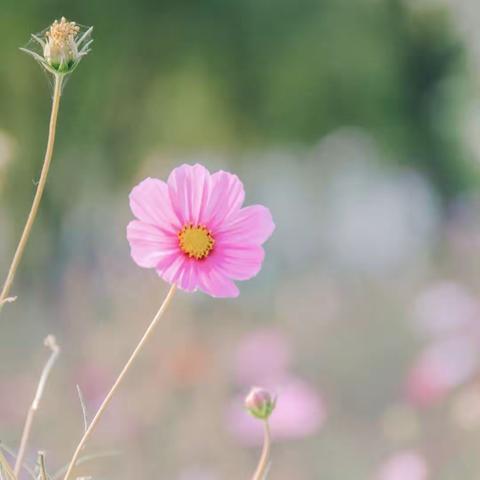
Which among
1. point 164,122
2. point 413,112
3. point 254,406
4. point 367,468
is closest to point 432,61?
point 413,112

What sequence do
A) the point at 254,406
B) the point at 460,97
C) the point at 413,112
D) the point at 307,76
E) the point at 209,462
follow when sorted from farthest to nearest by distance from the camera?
the point at 460,97 < the point at 413,112 < the point at 307,76 < the point at 209,462 < the point at 254,406

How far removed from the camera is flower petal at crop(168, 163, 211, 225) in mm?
380

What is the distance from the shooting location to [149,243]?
38 cm

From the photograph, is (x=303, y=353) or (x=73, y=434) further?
(x=303, y=353)

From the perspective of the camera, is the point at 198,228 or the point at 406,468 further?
the point at 406,468

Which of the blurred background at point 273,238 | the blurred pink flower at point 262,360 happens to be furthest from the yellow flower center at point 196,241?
the blurred pink flower at point 262,360

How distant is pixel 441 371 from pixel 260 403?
1184mm

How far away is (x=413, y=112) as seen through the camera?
6969mm

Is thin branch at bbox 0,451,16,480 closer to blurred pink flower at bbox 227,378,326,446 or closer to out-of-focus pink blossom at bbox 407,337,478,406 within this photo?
blurred pink flower at bbox 227,378,326,446

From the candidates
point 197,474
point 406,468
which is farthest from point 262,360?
point 406,468

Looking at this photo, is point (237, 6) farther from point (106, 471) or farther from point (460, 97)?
point (106, 471)

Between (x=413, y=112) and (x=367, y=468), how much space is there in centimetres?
522

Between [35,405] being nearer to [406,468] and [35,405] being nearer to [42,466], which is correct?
[42,466]

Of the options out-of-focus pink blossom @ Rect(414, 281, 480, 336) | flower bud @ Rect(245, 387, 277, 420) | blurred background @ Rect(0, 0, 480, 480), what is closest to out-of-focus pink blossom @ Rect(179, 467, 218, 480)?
blurred background @ Rect(0, 0, 480, 480)
